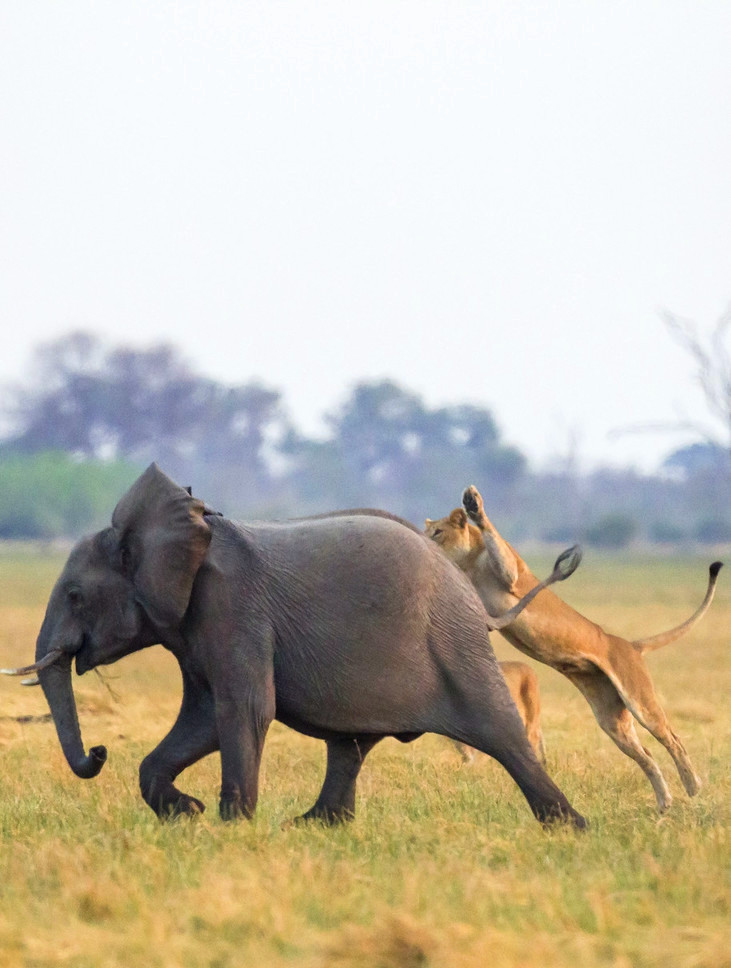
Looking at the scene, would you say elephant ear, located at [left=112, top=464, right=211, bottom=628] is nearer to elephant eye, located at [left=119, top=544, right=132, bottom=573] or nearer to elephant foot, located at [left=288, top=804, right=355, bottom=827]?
elephant eye, located at [left=119, top=544, right=132, bottom=573]

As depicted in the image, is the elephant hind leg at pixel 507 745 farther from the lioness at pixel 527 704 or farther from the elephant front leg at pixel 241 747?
the lioness at pixel 527 704

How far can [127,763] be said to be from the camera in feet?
33.5

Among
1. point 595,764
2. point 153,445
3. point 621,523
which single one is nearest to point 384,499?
point 153,445

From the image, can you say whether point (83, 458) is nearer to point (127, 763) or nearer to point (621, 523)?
point (621, 523)

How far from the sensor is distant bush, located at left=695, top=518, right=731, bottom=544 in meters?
87.2

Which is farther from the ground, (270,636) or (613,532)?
(613,532)

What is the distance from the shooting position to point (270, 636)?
7223 mm

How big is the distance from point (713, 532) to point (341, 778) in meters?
82.5

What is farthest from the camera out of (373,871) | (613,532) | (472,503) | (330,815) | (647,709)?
(613,532)

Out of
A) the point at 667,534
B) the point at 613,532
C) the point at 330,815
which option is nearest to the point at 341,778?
the point at 330,815

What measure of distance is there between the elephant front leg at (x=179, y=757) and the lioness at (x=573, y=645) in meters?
2.25

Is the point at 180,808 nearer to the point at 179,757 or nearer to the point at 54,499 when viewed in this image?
the point at 179,757

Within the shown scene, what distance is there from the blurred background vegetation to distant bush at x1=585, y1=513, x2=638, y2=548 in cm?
966

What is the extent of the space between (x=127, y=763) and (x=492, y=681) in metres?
3.59
